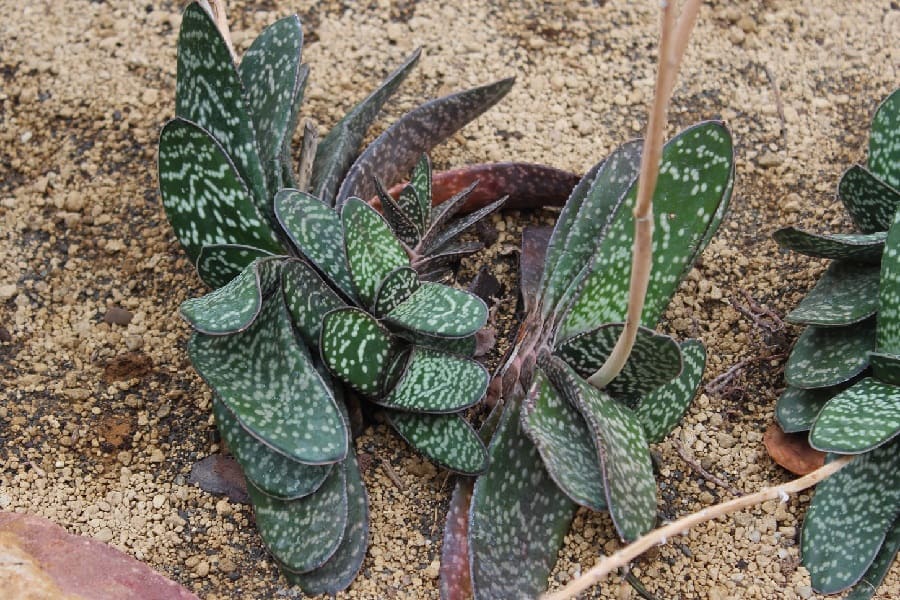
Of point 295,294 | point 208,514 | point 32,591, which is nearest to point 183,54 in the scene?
point 295,294

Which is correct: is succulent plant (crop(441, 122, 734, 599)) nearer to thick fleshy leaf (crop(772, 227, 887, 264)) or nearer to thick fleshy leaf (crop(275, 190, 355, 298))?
thick fleshy leaf (crop(772, 227, 887, 264))

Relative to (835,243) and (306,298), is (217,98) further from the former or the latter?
(835,243)

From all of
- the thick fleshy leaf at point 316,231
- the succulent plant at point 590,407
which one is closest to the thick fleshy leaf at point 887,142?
the succulent plant at point 590,407

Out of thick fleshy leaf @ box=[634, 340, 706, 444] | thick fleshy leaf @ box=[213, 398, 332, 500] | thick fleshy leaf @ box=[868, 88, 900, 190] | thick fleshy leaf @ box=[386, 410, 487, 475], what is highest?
thick fleshy leaf @ box=[868, 88, 900, 190]

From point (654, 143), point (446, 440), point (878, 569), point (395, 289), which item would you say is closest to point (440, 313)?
point (395, 289)

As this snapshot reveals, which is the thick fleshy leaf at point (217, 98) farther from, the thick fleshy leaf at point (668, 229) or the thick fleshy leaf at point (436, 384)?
the thick fleshy leaf at point (668, 229)

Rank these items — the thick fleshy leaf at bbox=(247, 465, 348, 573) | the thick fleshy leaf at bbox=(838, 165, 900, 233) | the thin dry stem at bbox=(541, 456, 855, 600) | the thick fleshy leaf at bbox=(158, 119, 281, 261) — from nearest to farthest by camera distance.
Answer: the thin dry stem at bbox=(541, 456, 855, 600) → the thick fleshy leaf at bbox=(247, 465, 348, 573) → the thick fleshy leaf at bbox=(158, 119, 281, 261) → the thick fleshy leaf at bbox=(838, 165, 900, 233)

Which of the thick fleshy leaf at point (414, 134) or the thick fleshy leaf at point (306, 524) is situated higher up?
the thick fleshy leaf at point (414, 134)

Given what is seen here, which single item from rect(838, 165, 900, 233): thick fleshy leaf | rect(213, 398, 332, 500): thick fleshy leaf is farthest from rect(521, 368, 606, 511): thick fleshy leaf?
rect(838, 165, 900, 233): thick fleshy leaf

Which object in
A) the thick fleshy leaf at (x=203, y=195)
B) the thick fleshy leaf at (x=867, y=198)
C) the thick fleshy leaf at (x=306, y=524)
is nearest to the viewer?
the thick fleshy leaf at (x=306, y=524)
